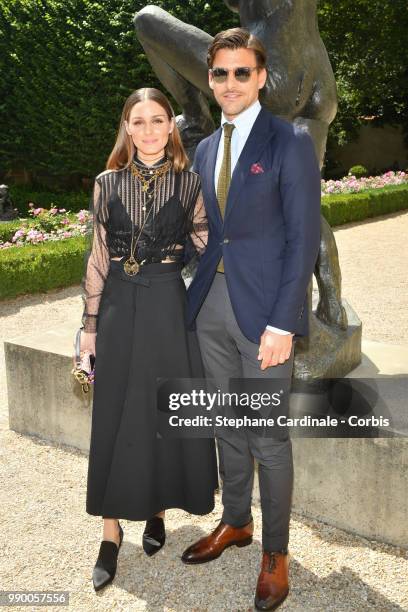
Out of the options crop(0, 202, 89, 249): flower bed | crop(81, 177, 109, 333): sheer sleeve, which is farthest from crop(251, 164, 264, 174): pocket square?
crop(0, 202, 89, 249): flower bed

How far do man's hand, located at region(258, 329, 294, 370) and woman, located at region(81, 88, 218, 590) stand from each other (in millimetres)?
438

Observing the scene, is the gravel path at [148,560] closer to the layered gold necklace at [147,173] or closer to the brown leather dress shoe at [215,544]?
the brown leather dress shoe at [215,544]

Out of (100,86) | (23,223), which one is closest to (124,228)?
(23,223)

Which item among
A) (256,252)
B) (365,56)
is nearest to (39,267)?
(256,252)

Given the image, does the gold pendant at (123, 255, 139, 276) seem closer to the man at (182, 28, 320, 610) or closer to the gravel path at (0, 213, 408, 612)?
the man at (182, 28, 320, 610)

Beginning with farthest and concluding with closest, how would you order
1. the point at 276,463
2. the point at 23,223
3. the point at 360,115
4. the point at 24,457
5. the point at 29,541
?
the point at 360,115 < the point at 23,223 < the point at 24,457 < the point at 29,541 < the point at 276,463

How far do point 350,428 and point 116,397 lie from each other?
1.14 meters

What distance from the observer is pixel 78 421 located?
3.93 metres

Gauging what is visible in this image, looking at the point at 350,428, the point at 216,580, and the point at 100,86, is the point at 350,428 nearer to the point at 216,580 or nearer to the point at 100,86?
the point at 216,580

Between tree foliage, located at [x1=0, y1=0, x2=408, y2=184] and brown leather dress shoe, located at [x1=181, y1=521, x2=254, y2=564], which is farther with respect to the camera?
tree foliage, located at [x1=0, y1=0, x2=408, y2=184]

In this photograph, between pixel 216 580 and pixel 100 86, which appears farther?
pixel 100 86

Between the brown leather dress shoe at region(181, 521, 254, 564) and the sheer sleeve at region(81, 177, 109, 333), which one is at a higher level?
the sheer sleeve at region(81, 177, 109, 333)

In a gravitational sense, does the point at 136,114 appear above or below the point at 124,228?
above

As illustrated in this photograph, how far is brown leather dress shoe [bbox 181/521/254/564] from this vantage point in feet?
9.27
